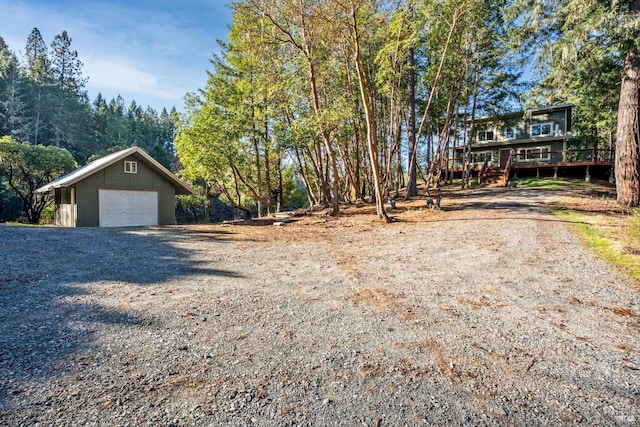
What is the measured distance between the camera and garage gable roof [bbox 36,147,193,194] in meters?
13.3

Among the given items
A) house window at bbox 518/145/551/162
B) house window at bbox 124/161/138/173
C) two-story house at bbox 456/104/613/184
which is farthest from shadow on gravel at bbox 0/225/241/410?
house window at bbox 518/145/551/162

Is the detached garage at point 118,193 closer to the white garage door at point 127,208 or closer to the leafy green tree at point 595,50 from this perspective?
the white garage door at point 127,208

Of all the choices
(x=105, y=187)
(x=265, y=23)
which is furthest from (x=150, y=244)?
(x=105, y=187)

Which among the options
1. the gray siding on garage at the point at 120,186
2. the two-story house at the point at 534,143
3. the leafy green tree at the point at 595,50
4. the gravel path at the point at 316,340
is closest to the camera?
the gravel path at the point at 316,340

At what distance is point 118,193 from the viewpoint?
48.8 ft

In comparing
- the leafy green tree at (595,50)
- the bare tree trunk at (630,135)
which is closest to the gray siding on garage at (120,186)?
the leafy green tree at (595,50)

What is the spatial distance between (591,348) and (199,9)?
13.5 meters

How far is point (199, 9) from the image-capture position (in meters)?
10.8

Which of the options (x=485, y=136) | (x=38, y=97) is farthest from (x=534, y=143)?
(x=38, y=97)

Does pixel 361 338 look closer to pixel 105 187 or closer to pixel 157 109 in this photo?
pixel 105 187

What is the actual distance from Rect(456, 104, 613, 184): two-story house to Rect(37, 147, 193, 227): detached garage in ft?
59.9

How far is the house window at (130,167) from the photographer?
15.0m

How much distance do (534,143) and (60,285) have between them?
1118 inches

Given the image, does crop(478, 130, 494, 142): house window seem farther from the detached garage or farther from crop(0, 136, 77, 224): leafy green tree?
crop(0, 136, 77, 224): leafy green tree
